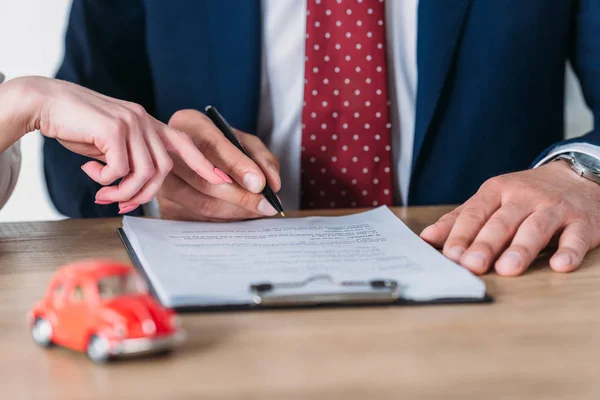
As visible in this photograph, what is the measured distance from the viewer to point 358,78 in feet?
4.71

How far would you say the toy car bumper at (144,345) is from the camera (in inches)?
21.7

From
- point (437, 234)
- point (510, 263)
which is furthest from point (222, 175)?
point (510, 263)

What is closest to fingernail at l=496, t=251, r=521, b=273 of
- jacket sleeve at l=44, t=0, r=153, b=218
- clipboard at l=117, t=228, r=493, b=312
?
clipboard at l=117, t=228, r=493, b=312

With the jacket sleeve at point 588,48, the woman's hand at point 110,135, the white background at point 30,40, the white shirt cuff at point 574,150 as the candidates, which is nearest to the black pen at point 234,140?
the woman's hand at point 110,135

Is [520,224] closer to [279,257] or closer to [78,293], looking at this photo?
[279,257]

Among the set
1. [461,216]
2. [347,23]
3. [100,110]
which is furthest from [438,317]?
[347,23]

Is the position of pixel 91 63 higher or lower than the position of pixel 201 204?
higher

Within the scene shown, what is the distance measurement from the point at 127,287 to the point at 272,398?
15 centimetres

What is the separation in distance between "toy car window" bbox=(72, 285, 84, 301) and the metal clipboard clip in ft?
0.60

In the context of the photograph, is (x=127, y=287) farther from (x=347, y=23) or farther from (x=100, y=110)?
(x=347, y=23)

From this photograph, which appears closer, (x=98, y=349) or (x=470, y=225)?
(x=98, y=349)

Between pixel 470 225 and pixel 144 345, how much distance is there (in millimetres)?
509

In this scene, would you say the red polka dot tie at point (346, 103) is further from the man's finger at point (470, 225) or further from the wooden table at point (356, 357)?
the wooden table at point (356, 357)

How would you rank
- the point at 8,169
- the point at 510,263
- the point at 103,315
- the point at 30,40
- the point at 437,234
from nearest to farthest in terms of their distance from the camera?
the point at 103,315, the point at 510,263, the point at 437,234, the point at 8,169, the point at 30,40
